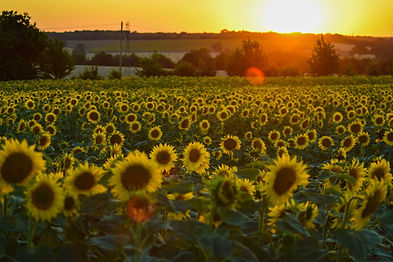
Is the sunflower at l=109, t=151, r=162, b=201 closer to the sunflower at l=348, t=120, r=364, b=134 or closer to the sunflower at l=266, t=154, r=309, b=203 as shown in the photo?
the sunflower at l=266, t=154, r=309, b=203

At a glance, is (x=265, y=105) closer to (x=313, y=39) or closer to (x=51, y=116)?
(x=51, y=116)

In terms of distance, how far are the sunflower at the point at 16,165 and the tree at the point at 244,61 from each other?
236 ft

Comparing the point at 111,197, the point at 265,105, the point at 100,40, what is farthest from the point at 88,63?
the point at 111,197

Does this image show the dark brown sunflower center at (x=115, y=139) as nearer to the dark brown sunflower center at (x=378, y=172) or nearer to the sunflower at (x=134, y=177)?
the dark brown sunflower center at (x=378, y=172)

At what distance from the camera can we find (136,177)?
1.94 m

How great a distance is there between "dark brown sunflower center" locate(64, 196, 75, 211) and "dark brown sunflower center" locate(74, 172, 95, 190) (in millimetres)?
89

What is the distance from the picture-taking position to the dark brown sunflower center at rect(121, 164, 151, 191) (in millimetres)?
1931

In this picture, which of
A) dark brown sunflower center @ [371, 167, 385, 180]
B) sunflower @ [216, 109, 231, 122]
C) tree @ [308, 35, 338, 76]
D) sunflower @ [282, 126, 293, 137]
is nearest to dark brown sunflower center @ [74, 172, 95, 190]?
dark brown sunflower center @ [371, 167, 385, 180]

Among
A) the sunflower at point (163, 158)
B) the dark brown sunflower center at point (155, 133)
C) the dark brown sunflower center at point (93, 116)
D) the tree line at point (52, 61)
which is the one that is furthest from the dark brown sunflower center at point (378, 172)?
the tree line at point (52, 61)

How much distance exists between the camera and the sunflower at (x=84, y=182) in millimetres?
1998

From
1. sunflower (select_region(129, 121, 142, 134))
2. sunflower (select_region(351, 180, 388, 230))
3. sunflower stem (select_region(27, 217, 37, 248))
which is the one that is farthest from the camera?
sunflower (select_region(129, 121, 142, 134))

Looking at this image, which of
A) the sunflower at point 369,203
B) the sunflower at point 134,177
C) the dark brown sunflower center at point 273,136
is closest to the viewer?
the sunflower at point 134,177

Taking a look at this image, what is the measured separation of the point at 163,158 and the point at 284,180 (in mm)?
1242

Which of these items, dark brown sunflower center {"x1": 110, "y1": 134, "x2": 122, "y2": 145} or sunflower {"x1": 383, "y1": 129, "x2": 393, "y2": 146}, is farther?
sunflower {"x1": 383, "y1": 129, "x2": 393, "y2": 146}
